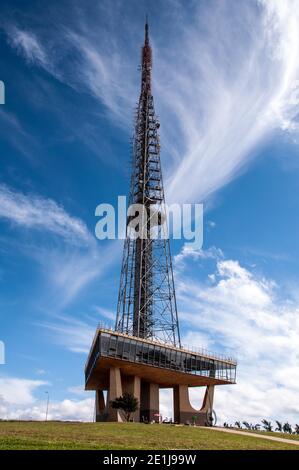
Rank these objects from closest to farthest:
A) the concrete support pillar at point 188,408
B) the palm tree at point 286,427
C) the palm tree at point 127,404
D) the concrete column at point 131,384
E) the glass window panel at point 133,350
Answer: the palm tree at point 127,404, the palm tree at point 286,427, the glass window panel at point 133,350, the concrete column at point 131,384, the concrete support pillar at point 188,408

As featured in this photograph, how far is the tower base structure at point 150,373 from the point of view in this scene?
70375 millimetres

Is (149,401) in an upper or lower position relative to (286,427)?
upper

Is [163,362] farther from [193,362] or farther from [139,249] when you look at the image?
[139,249]

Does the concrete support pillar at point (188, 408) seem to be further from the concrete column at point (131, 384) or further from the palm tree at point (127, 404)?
the palm tree at point (127, 404)

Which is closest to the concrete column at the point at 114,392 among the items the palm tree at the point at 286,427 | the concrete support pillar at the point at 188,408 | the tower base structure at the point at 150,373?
the tower base structure at the point at 150,373

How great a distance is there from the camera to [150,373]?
78.4m

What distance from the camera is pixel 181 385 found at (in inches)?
3388

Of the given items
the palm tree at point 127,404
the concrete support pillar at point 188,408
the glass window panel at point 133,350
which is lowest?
the palm tree at point 127,404

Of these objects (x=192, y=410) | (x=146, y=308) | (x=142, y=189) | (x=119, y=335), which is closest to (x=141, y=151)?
(x=142, y=189)

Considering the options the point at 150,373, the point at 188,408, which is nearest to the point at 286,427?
the point at 188,408

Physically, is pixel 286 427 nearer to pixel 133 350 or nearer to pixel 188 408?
pixel 188 408

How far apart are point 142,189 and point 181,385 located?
44.8m

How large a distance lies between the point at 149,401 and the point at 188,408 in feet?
25.0
